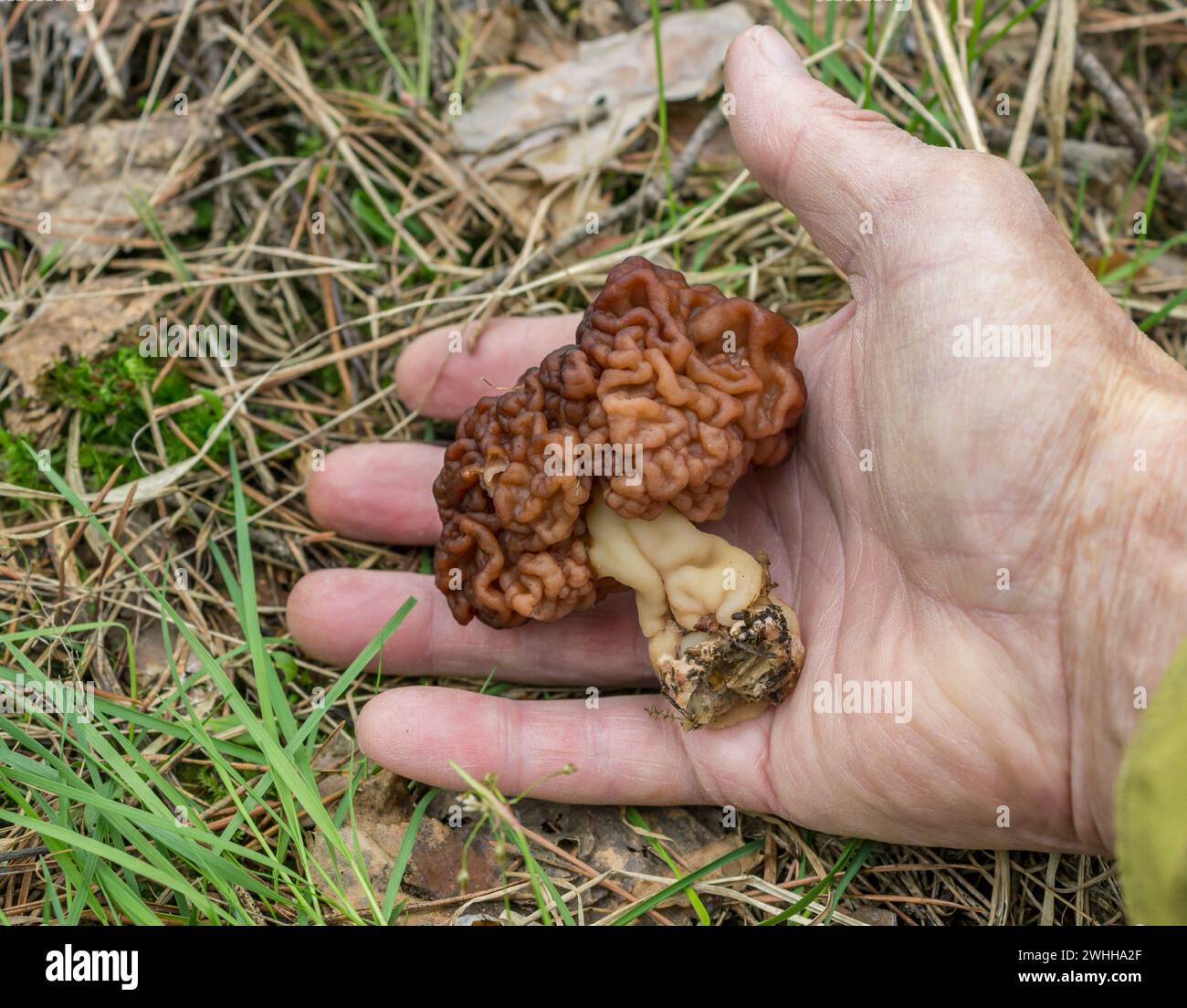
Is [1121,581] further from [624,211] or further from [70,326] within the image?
[70,326]

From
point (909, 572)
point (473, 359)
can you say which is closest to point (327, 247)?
point (473, 359)

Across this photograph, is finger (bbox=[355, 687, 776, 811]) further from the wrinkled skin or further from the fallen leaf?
the fallen leaf

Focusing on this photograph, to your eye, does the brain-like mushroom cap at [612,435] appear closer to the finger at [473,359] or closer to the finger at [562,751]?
the finger at [562,751]

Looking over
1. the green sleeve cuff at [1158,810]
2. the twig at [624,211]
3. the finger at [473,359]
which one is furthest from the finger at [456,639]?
the green sleeve cuff at [1158,810]
